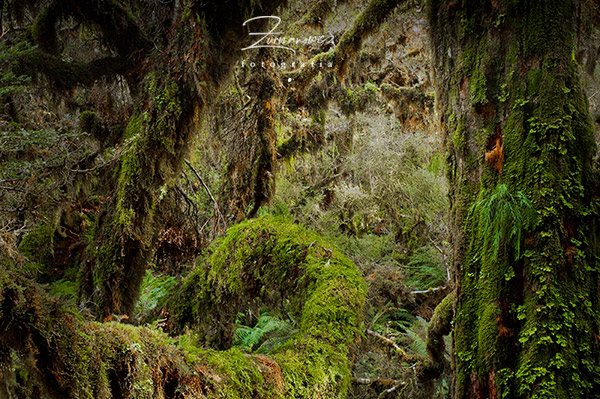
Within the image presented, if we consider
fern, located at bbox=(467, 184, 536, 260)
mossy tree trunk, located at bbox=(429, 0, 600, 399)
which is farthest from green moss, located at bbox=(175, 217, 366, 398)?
fern, located at bbox=(467, 184, 536, 260)

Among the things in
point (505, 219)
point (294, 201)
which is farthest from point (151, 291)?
point (505, 219)

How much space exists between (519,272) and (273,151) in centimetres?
471

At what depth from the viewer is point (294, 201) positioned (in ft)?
32.3

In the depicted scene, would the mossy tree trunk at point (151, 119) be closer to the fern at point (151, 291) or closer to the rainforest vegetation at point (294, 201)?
the rainforest vegetation at point (294, 201)

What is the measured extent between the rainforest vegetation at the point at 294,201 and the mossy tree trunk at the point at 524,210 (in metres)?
0.01

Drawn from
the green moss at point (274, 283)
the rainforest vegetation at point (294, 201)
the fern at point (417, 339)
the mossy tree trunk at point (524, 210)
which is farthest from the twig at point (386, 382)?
the mossy tree trunk at point (524, 210)

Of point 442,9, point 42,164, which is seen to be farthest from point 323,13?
point 42,164

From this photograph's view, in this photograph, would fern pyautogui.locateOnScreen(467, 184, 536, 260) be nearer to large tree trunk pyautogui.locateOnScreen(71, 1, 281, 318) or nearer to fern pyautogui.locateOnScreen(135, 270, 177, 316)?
large tree trunk pyautogui.locateOnScreen(71, 1, 281, 318)

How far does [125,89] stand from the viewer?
18.8ft

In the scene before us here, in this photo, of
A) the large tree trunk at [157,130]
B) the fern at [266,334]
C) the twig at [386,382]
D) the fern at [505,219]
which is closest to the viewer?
the fern at [505,219]

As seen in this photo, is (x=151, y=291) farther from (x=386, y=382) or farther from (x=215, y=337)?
(x=386, y=382)

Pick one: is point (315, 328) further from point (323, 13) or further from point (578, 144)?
point (323, 13)

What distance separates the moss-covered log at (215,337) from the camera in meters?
1.61

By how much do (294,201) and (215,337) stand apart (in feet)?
16.7
